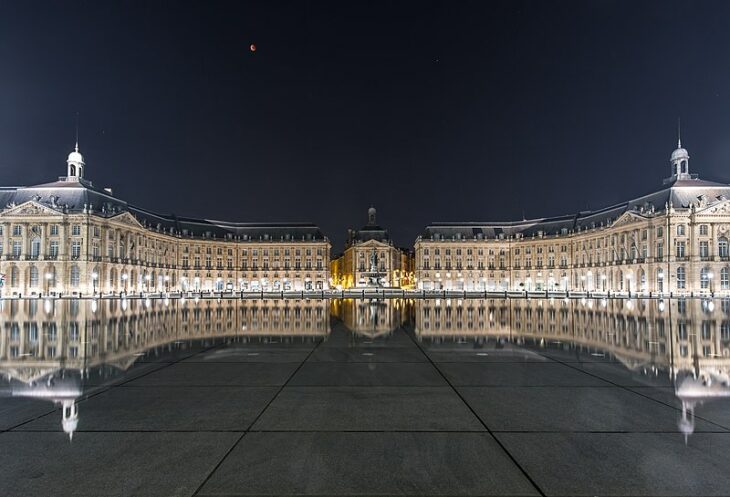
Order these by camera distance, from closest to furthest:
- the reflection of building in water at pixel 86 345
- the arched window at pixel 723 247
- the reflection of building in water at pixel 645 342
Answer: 1. the reflection of building in water at pixel 86 345
2. the reflection of building in water at pixel 645 342
3. the arched window at pixel 723 247

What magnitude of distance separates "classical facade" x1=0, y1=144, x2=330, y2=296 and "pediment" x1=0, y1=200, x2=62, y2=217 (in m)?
0.15

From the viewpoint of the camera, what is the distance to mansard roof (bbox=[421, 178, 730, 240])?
8175 centimetres

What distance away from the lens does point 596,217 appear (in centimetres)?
10925

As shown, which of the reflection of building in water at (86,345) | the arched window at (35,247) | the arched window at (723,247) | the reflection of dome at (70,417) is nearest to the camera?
the reflection of dome at (70,417)

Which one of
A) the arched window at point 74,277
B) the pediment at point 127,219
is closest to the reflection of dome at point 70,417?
the arched window at point 74,277

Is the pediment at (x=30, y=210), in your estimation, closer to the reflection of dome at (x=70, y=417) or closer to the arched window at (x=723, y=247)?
the reflection of dome at (x=70, y=417)

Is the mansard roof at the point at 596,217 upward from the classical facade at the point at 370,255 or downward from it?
upward

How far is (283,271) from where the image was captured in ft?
424

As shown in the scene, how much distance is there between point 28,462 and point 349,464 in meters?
4.07

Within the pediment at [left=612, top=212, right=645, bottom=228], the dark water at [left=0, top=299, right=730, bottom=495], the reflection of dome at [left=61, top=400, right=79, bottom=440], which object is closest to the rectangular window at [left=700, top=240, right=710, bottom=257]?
the pediment at [left=612, top=212, right=645, bottom=228]

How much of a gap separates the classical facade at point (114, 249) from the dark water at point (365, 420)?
76230mm

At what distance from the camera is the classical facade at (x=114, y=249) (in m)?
81.5

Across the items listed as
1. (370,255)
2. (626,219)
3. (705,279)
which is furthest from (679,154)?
(370,255)

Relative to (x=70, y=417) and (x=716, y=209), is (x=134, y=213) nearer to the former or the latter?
(x=70, y=417)
